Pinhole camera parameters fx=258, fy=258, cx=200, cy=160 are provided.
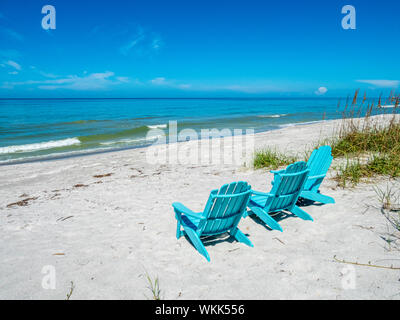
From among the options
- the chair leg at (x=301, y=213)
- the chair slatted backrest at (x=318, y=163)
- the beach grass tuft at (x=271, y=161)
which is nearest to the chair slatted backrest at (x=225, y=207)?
the chair leg at (x=301, y=213)

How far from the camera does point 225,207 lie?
310 cm

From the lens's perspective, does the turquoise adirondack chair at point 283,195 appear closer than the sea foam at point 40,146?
Yes

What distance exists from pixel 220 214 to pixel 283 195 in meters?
1.17

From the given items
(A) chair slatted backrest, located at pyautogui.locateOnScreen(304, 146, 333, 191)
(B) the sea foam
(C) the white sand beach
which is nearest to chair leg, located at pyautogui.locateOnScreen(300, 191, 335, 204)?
(C) the white sand beach

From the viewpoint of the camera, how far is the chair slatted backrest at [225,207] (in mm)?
2953

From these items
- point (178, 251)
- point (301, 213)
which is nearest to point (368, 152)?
point (301, 213)

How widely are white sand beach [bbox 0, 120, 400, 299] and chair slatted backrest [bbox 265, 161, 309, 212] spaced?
13.9 inches

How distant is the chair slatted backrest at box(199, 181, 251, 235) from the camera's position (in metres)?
2.95

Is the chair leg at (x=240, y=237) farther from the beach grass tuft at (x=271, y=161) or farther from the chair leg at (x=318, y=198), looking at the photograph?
the beach grass tuft at (x=271, y=161)

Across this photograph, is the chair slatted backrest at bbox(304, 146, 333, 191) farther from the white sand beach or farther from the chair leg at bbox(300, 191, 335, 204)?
the white sand beach

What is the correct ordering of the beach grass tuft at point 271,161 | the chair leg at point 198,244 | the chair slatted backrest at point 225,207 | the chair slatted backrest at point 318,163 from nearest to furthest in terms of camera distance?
the chair slatted backrest at point 225,207 → the chair leg at point 198,244 → the chair slatted backrest at point 318,163 → the beach grass tuft at point 271,161

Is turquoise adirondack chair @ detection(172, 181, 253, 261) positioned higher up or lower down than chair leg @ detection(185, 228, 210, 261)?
higher up

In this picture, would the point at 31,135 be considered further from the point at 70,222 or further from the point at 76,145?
the point at 70,222
